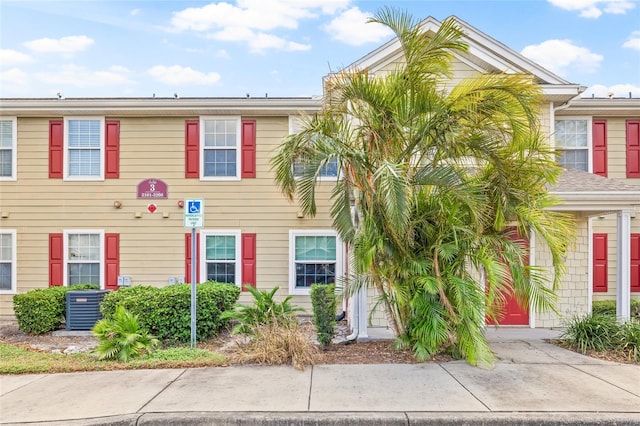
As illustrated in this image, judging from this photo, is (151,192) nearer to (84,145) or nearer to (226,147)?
(84,145)

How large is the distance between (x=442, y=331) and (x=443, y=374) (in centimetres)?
57

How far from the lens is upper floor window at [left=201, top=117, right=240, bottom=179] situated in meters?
9.48

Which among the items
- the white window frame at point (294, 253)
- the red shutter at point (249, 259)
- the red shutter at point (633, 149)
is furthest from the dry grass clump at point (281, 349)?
the red shutter at point (633, 149)

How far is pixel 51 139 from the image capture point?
9.44 meters

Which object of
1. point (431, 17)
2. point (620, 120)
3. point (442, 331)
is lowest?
point (442, 331)

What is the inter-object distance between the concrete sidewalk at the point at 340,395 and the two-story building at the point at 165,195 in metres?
Answer: 4.34

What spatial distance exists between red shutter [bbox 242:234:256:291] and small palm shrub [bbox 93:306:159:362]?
11.5 feet

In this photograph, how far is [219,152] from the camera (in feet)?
31.1

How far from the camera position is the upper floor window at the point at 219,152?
948cm

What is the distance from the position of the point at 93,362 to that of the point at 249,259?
13.9 feet

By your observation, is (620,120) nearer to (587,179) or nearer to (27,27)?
(587,179)

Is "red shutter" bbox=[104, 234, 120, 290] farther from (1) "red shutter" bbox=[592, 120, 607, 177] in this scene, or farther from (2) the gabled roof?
(1) "red shutter" bbox=[592, 120, 607, 177]

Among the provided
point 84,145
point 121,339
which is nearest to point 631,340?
point 121,339

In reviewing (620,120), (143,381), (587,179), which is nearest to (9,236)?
(143,381)
